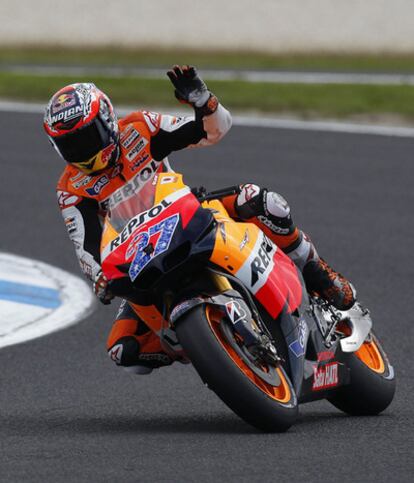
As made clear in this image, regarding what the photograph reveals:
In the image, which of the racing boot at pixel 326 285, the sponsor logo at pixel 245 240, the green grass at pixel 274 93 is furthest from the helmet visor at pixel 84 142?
the green grass at pixel 274 93

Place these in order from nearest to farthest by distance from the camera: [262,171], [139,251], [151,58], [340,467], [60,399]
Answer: [340,467]
[139,251]
[60,399]
[262,171]
[151,58]

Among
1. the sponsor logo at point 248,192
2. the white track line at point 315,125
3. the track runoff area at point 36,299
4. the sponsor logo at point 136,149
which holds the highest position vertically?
→ the sponsor logo at point 136,149

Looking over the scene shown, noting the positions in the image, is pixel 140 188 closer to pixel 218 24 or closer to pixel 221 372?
pixel 221 372

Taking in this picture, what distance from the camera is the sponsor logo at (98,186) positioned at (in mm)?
6191

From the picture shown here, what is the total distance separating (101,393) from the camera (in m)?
6.87

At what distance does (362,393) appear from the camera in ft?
20.7

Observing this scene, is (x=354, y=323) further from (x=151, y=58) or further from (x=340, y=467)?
(x=151, y=58)

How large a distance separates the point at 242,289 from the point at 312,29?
2450cm

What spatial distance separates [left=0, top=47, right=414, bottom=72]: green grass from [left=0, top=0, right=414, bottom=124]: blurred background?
2cm

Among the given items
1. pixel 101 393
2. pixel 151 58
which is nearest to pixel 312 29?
pixel 151 58

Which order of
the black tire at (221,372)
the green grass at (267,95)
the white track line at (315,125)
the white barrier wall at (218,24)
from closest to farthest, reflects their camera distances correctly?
1. the black tire at (221,372)
2. the white track line at (315,125)
3. the green grass at (267,95)
4. the white barrier wall at (218,24)

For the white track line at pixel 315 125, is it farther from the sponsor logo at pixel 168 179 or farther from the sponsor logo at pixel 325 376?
the sponsor logo at pixel 168 179

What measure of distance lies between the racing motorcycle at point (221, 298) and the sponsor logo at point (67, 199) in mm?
382

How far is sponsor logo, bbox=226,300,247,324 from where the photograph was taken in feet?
17.7
